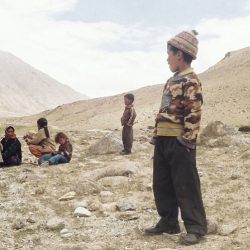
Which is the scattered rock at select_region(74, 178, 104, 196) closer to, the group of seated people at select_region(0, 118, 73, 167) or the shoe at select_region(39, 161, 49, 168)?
the shoe at select_region(39, 161, 49, 168)

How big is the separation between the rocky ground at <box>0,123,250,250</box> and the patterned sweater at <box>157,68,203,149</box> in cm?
119

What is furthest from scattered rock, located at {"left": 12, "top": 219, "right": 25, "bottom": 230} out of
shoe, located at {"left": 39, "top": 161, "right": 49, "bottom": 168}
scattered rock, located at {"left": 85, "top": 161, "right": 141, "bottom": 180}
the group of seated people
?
the group of seated people

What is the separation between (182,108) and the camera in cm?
529

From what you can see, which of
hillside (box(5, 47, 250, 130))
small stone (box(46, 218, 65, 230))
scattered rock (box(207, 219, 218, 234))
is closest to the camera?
scattered rock (box(207, 219, 218, 234))

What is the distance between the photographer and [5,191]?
802 centimetres

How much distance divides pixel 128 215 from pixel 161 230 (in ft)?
3.18

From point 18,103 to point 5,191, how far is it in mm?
180271

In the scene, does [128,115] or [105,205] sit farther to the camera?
[128,115]

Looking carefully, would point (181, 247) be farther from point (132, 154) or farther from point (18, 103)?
point (18, 103)

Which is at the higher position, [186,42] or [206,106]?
Answer: [186,42]

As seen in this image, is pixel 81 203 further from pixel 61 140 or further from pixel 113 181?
pixel 61 140

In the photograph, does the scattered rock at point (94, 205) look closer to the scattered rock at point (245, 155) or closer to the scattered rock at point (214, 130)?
the scattered rock at point (245, 155)

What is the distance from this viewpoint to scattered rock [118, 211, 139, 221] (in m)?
6.28

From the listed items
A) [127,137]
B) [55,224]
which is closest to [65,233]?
[55,224]
